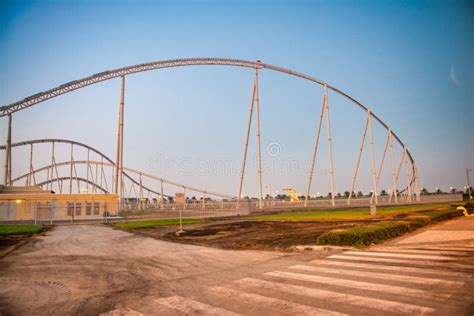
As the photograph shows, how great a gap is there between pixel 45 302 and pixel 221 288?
387 cm

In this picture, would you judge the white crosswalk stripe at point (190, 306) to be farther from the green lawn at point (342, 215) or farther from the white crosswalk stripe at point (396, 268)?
the green lawn at point (342, 215)

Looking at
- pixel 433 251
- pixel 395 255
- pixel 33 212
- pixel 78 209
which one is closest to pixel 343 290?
pixel 395 255

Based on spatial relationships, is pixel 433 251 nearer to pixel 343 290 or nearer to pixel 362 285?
pixel 362 285

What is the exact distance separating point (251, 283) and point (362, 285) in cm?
255

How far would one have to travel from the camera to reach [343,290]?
646 cm

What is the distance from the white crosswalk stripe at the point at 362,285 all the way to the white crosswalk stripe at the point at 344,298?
0.66 m

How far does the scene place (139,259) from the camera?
11.7 meters

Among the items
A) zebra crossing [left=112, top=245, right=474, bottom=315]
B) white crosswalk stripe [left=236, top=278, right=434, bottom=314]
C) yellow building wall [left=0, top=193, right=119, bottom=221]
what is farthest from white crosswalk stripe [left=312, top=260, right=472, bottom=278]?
yellow building wall [left=0, top=193, right=119, bottom=221]

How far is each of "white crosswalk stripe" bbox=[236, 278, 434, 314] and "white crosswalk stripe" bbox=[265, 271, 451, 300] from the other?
2.17 feet

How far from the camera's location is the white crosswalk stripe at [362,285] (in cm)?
603

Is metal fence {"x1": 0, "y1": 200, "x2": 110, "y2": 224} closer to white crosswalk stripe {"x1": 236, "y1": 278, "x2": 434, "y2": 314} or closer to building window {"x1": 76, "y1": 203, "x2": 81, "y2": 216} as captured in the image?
building window {"x1": 76, "y1": 203, "x2": 81, "y2": 216}

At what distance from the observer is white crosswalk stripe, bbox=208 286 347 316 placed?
17.4ft

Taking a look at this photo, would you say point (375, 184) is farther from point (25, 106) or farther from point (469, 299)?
point (25, 106)

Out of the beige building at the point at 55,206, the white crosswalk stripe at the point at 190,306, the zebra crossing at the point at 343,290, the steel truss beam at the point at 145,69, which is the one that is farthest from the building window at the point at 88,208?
the white crosswalk stripe at the point at 190,306
